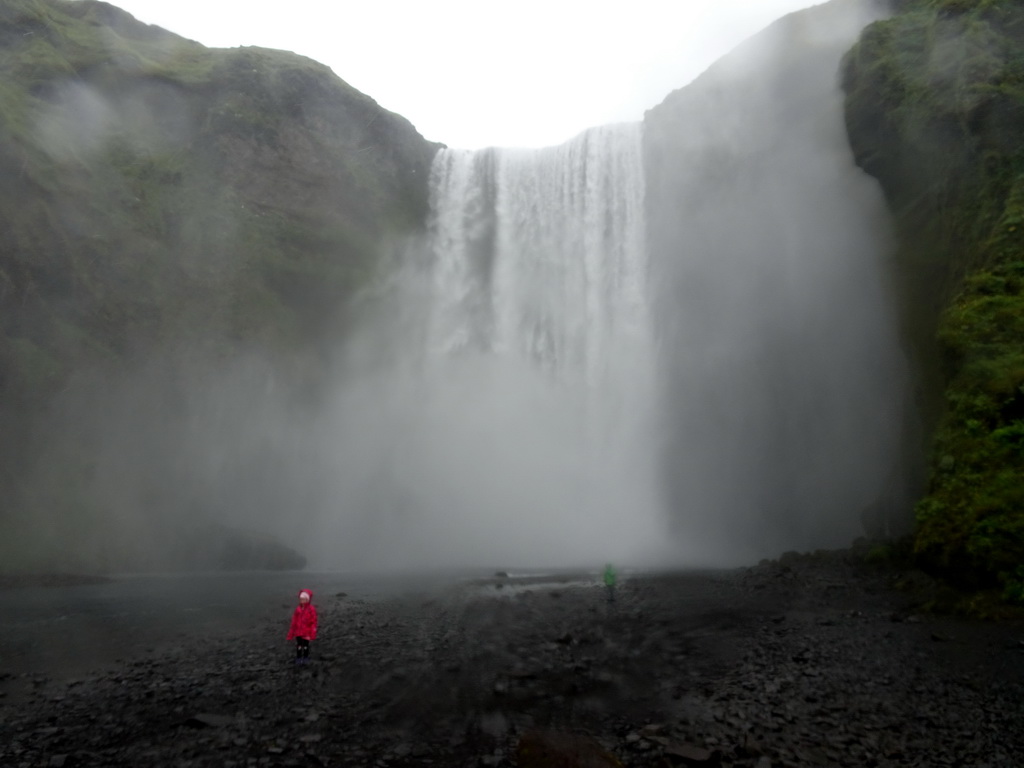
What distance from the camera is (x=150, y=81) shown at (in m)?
39.8

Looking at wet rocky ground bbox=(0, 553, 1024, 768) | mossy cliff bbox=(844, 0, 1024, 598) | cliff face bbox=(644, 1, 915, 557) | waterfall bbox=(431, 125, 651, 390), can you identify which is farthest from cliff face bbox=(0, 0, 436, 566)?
mossy cliff bbox=(844, 0, 1024, 598)

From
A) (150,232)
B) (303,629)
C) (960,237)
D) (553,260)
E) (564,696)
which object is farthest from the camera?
(553,260)

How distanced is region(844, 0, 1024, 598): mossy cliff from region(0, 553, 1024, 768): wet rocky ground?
7.37 ft

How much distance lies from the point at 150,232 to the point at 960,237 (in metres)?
35.0

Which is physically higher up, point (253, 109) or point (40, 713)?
point (253, 109)

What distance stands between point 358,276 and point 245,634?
97.6ft

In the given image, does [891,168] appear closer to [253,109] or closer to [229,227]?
[229,227]

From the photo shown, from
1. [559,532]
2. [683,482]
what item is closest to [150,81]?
[559,532]

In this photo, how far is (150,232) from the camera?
34.2 metres

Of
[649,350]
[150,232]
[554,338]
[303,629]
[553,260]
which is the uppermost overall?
[553,260]

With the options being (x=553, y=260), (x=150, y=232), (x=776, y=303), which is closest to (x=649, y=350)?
(x=776, y=303)

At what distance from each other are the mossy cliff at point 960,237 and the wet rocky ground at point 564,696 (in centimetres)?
225

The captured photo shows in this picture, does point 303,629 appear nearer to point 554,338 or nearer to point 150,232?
point 554,338

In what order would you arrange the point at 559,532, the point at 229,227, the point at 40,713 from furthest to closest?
the point at 229,227 → the point at 559,532 → the point at 40,713
